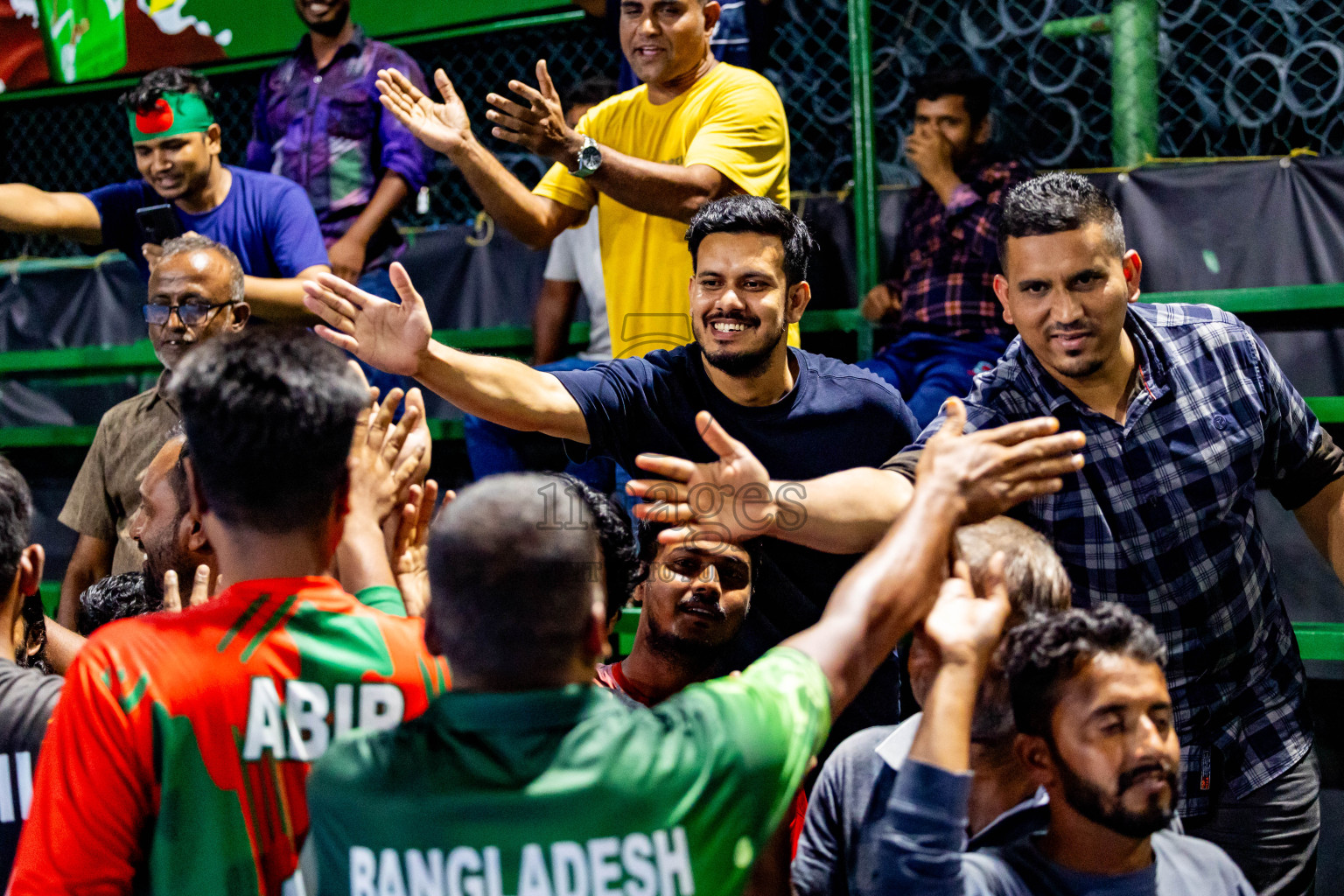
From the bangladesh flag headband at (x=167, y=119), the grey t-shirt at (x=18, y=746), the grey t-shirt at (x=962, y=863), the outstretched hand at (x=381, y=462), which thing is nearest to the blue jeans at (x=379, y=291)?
the bangladesh flag headband at (x=167, y=119)

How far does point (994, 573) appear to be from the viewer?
5.88 feet

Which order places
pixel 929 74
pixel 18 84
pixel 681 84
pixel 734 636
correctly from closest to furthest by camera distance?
1. pixel 734 636
2. pixel 681 84
3. pixel 929 74
4. pixel 18 84

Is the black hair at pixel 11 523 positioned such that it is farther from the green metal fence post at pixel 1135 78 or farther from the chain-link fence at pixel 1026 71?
the green metal fence post at pixel 1135 78

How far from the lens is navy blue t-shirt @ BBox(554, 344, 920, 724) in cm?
278

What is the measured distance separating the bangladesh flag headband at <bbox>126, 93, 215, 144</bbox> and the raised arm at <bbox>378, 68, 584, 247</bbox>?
0.88m

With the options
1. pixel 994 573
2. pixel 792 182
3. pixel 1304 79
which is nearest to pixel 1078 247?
pixel 994 573

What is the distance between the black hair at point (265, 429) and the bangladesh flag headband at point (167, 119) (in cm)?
297

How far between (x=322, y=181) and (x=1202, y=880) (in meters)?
3.92

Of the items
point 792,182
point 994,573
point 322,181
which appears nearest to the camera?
point 994,573

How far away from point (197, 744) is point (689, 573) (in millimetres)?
1416

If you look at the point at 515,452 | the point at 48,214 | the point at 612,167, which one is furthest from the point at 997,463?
the point at 48,214

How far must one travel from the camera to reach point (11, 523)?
6.21ft

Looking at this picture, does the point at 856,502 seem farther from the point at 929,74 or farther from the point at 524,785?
the point at 929,74

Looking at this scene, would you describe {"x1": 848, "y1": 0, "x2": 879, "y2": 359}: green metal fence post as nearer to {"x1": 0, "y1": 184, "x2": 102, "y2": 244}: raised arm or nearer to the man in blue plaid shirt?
the man in blue plaid shirt
